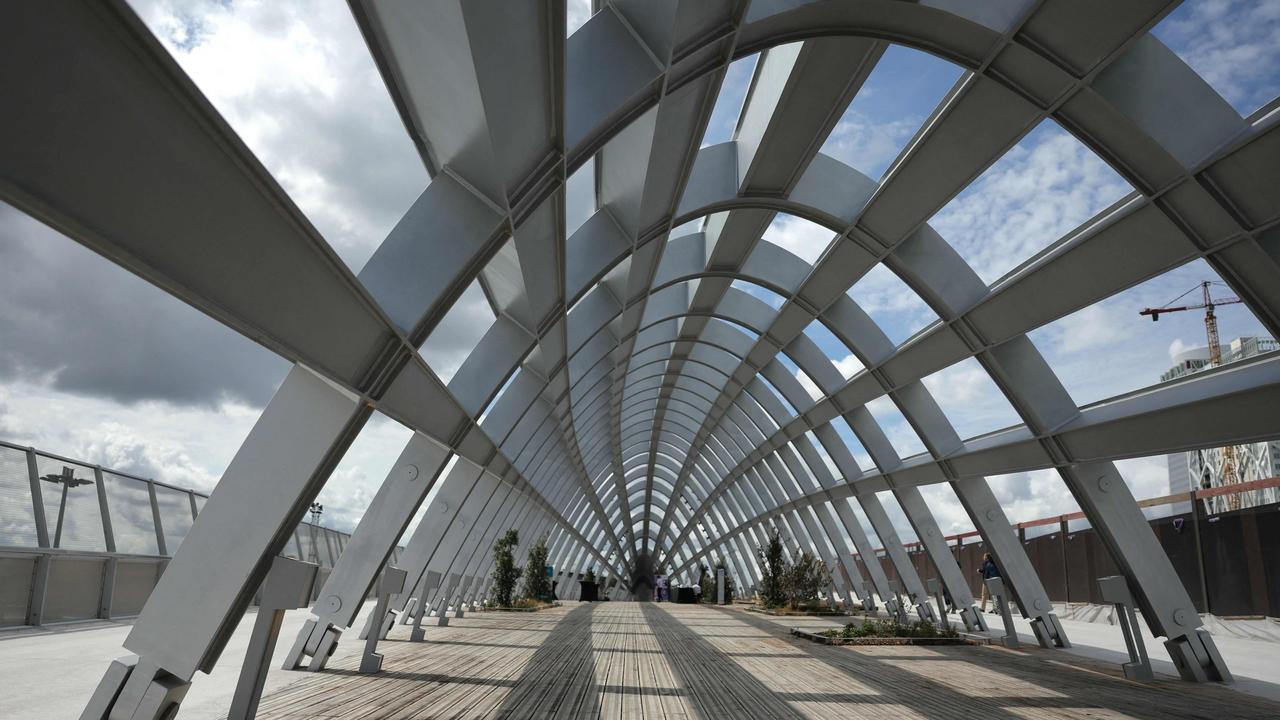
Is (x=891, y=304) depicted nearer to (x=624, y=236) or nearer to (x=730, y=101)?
(x=730, y=101)

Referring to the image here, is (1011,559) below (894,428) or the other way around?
below

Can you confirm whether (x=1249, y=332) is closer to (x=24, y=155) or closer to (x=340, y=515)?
(x=340, y=515)

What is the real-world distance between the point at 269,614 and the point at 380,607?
12.6 feet

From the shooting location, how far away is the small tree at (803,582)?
23.0 m

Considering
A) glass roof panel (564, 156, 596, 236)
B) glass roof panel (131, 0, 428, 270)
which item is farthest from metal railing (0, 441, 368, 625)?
glass roof panel (564, 156, 596, 236)

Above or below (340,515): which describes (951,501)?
above

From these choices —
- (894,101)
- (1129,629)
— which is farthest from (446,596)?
(894,101)

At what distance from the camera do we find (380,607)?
350 inches

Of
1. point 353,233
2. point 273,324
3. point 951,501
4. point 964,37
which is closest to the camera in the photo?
point 273,324

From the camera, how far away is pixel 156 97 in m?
3.20

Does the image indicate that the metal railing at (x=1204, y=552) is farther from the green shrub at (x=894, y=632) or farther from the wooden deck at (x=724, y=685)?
the wooden deck at (x=724, y=685)

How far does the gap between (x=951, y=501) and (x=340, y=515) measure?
46.3 feet

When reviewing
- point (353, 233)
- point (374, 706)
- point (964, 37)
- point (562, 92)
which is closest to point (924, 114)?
point (964, 37)

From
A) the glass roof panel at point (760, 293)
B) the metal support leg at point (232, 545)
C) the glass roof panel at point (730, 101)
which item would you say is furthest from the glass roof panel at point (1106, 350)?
the metal support leg at point (232, 545)
